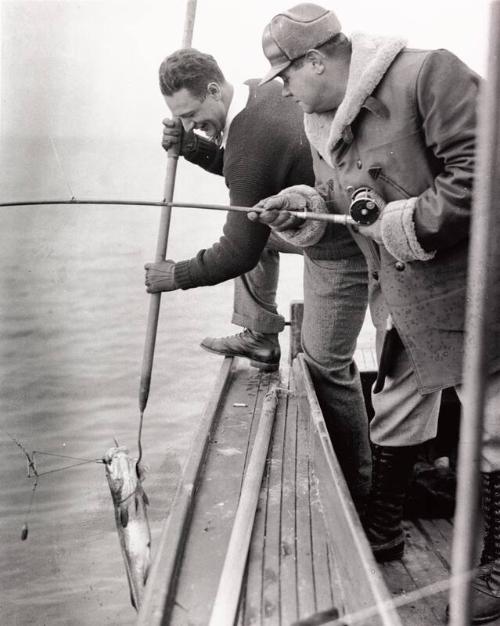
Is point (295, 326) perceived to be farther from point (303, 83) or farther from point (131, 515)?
point (303, 83)

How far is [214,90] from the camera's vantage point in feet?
11.0

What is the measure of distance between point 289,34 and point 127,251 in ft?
51.1

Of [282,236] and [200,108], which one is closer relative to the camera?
[282,236]

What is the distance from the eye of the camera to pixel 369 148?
2.40 metres

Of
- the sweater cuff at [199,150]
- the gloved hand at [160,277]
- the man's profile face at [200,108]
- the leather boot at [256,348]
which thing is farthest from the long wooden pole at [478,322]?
the leather boot at [256,348]

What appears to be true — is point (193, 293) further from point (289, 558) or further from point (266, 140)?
point (289, 558)

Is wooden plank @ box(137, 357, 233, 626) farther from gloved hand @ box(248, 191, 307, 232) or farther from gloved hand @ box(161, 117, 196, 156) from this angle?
gloved hand @ box(161, 117, 196, 156)

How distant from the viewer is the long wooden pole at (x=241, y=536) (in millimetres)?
2066

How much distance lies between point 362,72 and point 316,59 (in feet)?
0.66

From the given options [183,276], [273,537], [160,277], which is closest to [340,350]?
[183,276]

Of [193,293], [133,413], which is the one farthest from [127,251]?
[133,413]

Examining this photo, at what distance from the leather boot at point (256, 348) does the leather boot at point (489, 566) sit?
1885 mm

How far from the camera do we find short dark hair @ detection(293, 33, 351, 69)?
2521 millimetres

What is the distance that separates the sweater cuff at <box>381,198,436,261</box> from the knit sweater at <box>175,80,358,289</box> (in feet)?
2.85
